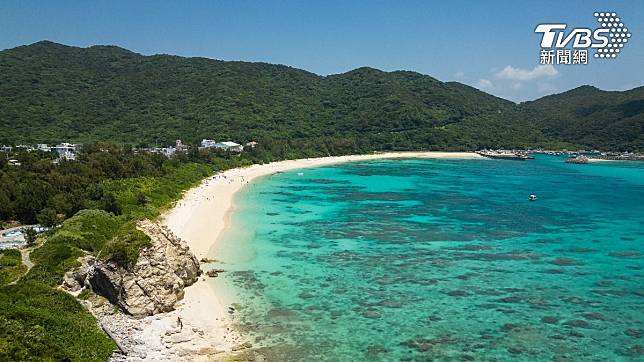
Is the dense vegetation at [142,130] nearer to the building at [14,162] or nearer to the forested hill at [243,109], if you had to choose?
the forested hill at [243,109]

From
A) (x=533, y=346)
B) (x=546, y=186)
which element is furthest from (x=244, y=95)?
(x=533, y=346)

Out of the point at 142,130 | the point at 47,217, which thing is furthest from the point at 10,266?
the point at 142,130

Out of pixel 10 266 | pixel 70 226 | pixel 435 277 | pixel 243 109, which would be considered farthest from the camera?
pixel 243 109

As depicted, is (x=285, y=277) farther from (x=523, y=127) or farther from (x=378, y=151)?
(x=523, y=127)

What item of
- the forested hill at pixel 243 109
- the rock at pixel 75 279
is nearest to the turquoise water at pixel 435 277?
the rock at pixel 75 279

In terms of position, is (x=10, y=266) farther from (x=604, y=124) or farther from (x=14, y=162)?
(x=604, y=124)
